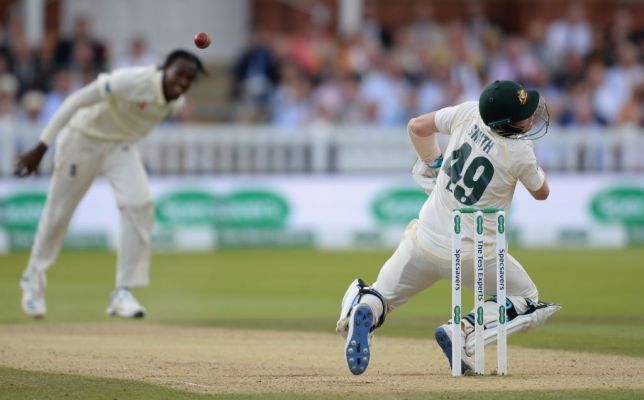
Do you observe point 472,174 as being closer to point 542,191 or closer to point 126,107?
point 542,191

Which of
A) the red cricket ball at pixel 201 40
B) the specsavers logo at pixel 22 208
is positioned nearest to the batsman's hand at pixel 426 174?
the red cricket ball at pixel 201 40

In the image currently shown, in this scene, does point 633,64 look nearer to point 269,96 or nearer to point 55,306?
point 269,96

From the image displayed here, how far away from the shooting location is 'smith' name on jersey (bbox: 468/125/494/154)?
720 centimetres

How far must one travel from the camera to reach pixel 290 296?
42.3 ft

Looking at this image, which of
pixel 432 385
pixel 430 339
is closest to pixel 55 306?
pixel 430 339

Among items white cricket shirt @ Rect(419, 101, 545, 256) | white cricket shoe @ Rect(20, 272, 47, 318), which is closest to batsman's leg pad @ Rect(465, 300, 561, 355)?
white cricket shirt @ Rect(419, 101, 545, 256)

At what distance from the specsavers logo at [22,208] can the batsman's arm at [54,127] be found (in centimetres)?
717

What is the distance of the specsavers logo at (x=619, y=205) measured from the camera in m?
18.9

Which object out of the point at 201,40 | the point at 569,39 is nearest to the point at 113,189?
the point at 201,40

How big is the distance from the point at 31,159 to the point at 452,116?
3.78 metres

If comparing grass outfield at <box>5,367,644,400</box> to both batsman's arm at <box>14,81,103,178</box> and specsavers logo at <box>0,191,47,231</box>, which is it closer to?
batsman's arm at <box>14,81,103,178</box>

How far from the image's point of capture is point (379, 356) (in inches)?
333

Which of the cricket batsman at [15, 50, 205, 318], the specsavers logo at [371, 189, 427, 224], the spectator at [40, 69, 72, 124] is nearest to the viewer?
the cricket batsman at [15, 50, 205, 318]

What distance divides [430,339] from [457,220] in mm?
2719
